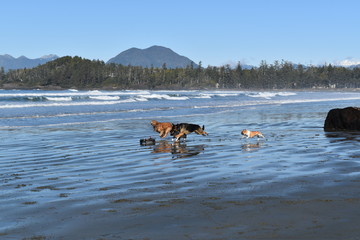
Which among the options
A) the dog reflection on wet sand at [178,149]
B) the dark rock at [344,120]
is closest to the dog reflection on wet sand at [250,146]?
the dog reflection on wet sand at [178,149]

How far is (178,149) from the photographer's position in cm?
1198

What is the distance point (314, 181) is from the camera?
7.01 metres

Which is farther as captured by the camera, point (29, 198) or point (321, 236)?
point (29, 198)

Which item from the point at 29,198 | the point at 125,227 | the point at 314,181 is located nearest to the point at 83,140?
the point at 29,198

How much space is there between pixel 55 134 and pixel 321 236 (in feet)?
46.9

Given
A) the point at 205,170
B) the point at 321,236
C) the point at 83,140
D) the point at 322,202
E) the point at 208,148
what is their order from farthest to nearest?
the point at 83,140, the point at 208,148, the point at 205,170, the point at 322,202, the point at 321,236

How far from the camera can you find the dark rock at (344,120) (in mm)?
16312

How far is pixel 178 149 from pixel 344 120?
25.7 feet

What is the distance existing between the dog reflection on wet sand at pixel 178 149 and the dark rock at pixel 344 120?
22.2 feet

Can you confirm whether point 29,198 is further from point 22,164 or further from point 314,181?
point 314,181

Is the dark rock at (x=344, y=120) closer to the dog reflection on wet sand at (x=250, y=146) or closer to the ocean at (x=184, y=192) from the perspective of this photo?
the ocean at (x=184, y=192)

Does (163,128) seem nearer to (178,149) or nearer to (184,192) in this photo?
(178,149)

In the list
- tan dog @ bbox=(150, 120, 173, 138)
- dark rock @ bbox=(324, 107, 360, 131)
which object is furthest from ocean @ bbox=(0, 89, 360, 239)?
dark rock @ bbox=(324, 107, 360, 131)

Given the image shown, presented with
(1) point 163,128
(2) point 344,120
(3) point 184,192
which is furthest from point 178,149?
(2) point 344,120
